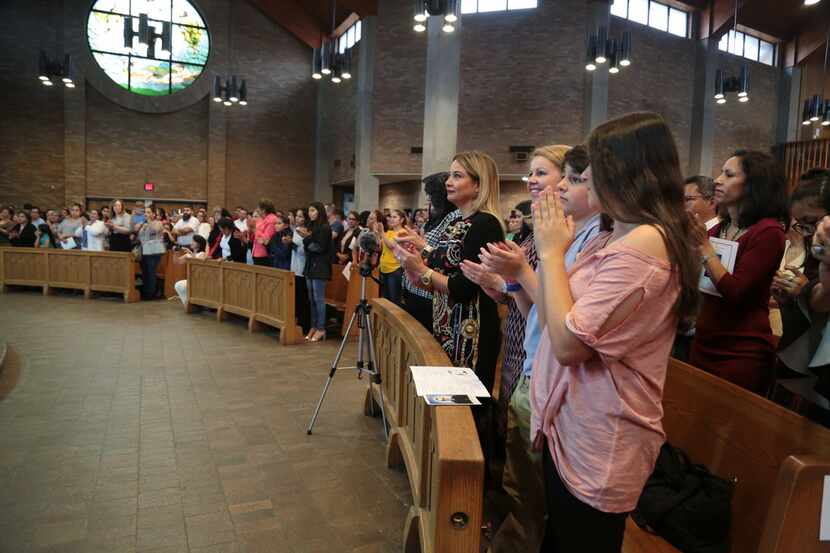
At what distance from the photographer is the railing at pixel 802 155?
14055 millimetres

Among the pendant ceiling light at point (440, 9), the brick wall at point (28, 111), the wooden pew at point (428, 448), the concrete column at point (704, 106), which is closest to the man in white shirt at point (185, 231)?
the pendant ceiling light at point (440, 9)

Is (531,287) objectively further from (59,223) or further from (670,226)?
(59,223)

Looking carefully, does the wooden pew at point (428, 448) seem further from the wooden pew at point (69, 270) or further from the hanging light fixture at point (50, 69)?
the hanging light fixture at point (50, 69)

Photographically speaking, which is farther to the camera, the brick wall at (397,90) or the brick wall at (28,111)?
the brick wall at (28,111)

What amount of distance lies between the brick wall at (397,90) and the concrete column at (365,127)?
174 millimetres

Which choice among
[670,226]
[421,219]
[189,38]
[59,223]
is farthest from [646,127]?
[189,38]

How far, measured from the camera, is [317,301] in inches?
264

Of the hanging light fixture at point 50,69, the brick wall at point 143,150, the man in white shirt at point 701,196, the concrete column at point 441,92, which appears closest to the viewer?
the man in white shirt at point 701,196

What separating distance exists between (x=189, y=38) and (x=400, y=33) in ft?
22.4

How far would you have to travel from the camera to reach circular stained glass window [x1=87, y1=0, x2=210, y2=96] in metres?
16.0

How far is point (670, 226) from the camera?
1.17 m

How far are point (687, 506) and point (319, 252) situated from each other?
203 inches

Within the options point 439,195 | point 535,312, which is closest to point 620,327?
point 535,312

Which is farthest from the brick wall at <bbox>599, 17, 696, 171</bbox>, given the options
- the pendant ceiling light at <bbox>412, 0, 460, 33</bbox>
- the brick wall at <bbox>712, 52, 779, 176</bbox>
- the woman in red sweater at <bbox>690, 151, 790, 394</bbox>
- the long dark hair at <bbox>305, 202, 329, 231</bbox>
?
the woman in red sweater at <bbox>690, 151, 790, 394</bbox>
